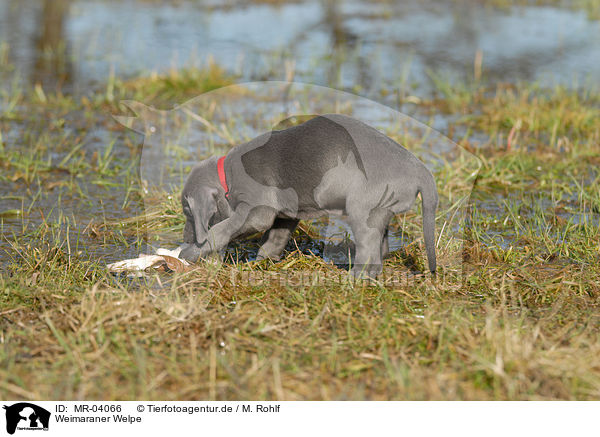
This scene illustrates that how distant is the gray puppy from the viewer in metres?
4.04

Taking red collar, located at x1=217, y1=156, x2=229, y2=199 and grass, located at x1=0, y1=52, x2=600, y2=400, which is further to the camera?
red collar, located at x1=217, y1=156, x2=229, y2=199

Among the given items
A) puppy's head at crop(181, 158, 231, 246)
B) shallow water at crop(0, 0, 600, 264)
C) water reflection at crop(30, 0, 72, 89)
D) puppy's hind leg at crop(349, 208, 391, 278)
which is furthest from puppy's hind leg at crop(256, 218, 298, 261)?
water reflection at crop(30, 0, 72, 89)

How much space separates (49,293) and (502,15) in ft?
42.9

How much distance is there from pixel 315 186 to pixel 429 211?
24.3 inches

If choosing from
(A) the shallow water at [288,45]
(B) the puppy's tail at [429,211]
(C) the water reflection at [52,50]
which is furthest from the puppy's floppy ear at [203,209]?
(C) the water reflection at [52,50]

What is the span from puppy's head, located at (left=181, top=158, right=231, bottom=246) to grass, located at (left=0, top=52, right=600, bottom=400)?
270 millimetres

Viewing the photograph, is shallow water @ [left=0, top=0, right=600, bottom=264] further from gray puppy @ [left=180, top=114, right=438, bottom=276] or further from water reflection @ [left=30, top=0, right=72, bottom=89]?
gray puppy @ [left=180, top=114, right=438, bottom=276]

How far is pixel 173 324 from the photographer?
11.9ft

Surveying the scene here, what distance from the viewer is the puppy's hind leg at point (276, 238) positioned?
4605 millimetres
